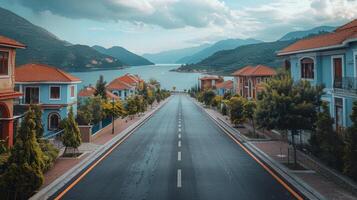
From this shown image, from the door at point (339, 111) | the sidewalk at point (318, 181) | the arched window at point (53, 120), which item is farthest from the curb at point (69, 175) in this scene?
the door at point (339, 111)

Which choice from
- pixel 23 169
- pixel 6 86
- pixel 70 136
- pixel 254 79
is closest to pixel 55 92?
pixel 6 86

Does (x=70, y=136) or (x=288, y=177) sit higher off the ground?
(x=70, y=136)

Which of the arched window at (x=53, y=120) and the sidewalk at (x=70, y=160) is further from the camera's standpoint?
the arched window at (x=53, y=120)

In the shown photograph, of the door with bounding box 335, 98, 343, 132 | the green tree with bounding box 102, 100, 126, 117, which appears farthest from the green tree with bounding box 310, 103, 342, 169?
the green tree with bounding box 102, 100, 126, 117

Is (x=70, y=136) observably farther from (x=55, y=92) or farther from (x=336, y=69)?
(x=336, y=69)

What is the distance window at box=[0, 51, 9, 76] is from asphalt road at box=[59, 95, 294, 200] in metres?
8.00

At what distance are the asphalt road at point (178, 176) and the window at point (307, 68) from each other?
752 cm

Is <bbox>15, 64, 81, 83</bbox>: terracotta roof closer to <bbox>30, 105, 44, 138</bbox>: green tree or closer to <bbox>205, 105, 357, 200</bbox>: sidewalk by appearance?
<bbox>30, 105, 44, 138</bbox>: green tree

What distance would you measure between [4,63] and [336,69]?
67.6 ft

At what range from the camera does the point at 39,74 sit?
36.2m

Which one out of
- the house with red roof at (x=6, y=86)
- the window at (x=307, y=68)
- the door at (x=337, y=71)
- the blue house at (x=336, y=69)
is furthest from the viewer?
the window at (x=307, y=68)

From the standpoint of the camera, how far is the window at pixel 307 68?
82.5ft

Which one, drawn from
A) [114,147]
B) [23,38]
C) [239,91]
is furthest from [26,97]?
[23,38]

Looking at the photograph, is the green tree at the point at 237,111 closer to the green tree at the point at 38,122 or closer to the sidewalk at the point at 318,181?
the sidewalk at the point at 318,181
